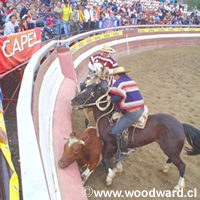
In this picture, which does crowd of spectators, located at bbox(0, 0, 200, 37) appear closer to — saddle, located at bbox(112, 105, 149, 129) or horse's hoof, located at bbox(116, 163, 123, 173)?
saddle, located at bbox(112, 105, 149, 129)

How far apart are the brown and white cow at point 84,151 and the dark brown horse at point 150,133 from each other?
0.18 metres

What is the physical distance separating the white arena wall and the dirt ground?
84 centimetres

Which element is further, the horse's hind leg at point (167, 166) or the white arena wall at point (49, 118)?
the horse's hind leg at point (167, 166)

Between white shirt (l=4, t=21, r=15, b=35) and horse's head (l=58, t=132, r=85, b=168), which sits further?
white shirt (l=4, t=21, r=15, b=35)

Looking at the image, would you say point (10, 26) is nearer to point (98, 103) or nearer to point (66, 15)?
point (66, 15)

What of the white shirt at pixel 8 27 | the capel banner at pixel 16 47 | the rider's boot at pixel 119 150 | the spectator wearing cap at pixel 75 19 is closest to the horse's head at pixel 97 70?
the rider's boot at pixel 119 150

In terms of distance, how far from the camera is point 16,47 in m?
7.02

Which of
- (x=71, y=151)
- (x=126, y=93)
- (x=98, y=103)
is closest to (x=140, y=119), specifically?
(x=126, y=93)

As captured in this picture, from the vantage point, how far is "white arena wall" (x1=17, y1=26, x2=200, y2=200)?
2.04 metres

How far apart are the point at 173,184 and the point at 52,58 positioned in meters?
4.35

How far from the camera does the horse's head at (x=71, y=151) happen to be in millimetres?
3718

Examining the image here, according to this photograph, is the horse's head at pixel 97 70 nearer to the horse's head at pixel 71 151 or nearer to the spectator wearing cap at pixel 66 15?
the horse's head at pixel 71 151

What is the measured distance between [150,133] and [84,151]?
54.1 inches

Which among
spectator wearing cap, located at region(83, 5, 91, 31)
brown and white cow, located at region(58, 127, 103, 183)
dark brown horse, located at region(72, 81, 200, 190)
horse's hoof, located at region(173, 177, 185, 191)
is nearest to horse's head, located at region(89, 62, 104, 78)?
dark brown horse, located at region(72, 81, 200, 190)
